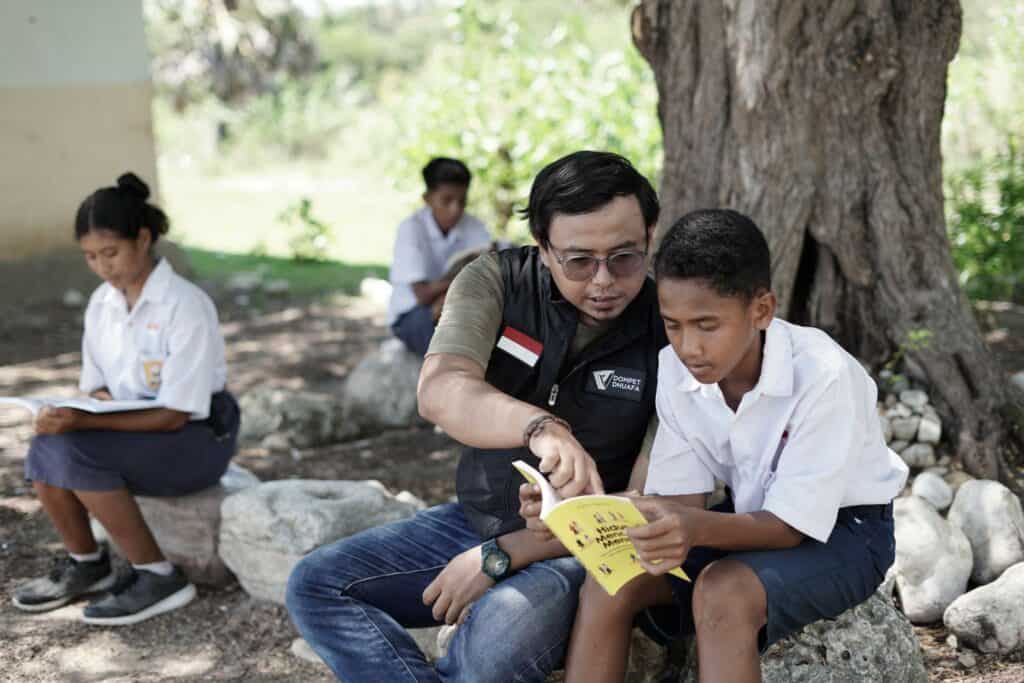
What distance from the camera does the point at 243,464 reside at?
17.6 feet

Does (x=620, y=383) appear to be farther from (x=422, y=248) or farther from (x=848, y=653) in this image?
(x=422, y=248)

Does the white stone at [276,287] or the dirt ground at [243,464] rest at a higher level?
the white stone at [276,287]

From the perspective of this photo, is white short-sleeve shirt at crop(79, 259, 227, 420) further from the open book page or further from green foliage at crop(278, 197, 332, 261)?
green foliage at crop(278, 197, 332, 261)

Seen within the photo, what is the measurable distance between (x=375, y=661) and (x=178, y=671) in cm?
107

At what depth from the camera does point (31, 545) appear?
4.41m

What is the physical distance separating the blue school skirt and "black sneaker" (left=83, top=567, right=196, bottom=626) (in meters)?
0.30

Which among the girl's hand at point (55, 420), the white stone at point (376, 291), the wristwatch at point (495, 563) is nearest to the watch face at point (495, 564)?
the wristwatch at point (495, 563)

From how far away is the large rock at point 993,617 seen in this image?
3186 millimetres

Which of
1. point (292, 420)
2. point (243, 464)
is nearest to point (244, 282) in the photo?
point (292, 420)

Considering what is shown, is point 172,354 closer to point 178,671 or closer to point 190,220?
point 178,671

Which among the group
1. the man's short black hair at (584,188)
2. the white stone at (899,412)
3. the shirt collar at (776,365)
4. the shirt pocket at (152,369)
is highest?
the man's short black hair at (584,188)

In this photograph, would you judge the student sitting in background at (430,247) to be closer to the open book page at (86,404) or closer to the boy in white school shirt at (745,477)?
the open book page at (86,404)

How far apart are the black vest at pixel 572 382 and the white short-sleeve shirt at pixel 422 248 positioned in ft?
11.1

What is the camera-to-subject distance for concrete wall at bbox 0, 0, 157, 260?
7992 millimetres
